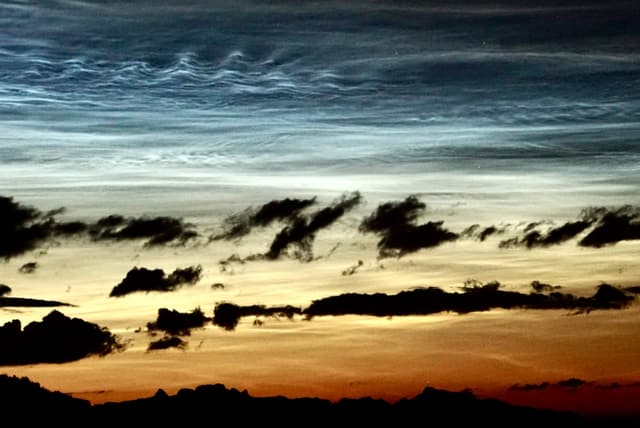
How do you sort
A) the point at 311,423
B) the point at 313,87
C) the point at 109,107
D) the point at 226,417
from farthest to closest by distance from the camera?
the point at 313,87, the point at 109,107, the point at 226,417, the point at 311,423

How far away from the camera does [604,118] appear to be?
11538cm

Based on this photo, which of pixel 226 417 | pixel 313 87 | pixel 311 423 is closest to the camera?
pixel 311 423

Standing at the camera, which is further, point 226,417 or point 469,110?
point 469,110

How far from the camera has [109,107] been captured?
114m

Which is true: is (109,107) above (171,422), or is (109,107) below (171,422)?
above

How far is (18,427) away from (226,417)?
15.0 meters

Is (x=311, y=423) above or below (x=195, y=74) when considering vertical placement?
below

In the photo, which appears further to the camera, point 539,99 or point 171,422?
point 539,99

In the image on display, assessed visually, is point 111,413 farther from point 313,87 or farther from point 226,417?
point 313,87

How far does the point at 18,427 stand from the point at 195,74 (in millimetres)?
22272

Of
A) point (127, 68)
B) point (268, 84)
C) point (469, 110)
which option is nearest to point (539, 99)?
point (469, 110)

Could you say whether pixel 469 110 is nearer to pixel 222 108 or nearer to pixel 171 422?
pixel 222 108

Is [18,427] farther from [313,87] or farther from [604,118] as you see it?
[604,118]

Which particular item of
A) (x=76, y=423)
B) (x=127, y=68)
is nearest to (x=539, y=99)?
(x=127, y=68)
